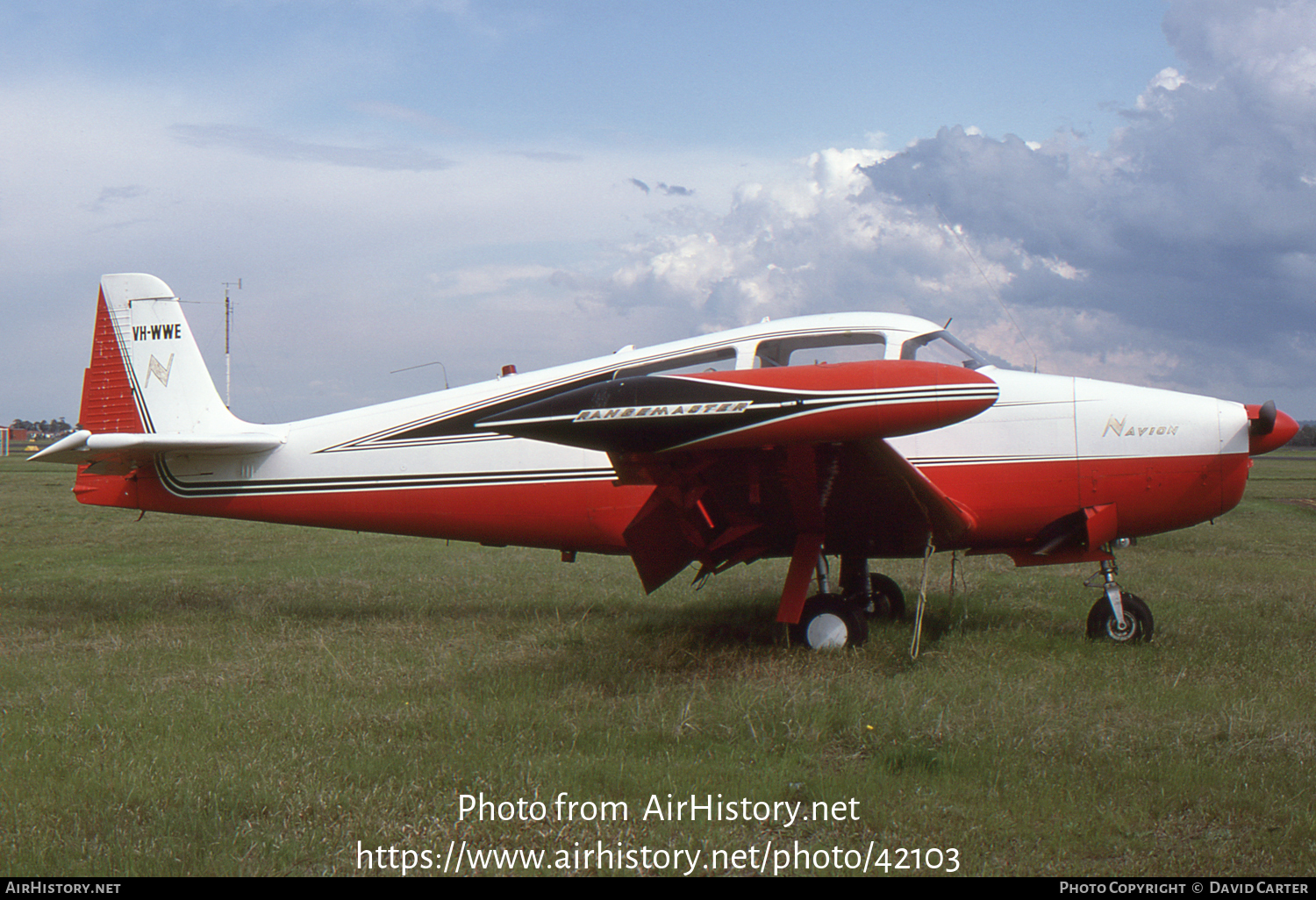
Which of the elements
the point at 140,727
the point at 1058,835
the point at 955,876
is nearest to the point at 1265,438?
the point at 1058,835

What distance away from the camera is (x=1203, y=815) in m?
3.52

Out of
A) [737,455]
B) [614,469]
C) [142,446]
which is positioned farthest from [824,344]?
[142,446]

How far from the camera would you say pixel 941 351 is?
21.1 ft

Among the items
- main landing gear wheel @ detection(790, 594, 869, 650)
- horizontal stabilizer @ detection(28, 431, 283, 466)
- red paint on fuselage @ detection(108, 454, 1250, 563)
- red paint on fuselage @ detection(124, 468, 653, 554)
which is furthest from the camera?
horizontal stabilizer @ detection(28, 431, 283, 466)

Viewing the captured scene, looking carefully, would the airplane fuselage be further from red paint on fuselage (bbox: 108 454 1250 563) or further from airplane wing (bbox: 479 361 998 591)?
airplane wing (bbox: 479 361 998 591)

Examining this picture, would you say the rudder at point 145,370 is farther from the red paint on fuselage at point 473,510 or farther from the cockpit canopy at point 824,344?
the cockpit canopy at point 824,344

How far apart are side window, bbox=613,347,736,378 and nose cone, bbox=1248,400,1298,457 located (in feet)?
12.1

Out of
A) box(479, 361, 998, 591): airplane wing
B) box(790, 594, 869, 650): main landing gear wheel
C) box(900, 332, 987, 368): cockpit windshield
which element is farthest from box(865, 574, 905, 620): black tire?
box(900, 332, 987, 368): cockpit windshield

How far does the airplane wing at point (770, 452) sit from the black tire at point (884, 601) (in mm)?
1155

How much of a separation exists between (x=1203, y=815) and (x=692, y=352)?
418 centimetres

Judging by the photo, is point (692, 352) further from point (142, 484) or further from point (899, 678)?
point (142, 484)

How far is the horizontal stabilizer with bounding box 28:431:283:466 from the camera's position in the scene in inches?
287

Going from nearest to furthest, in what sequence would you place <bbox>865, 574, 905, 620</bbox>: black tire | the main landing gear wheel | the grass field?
the grass field
the main landing gear wheel
<bbox>865, 574, 905, 620</bbox>: black tire

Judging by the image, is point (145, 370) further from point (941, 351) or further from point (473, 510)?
point (941, 351)
